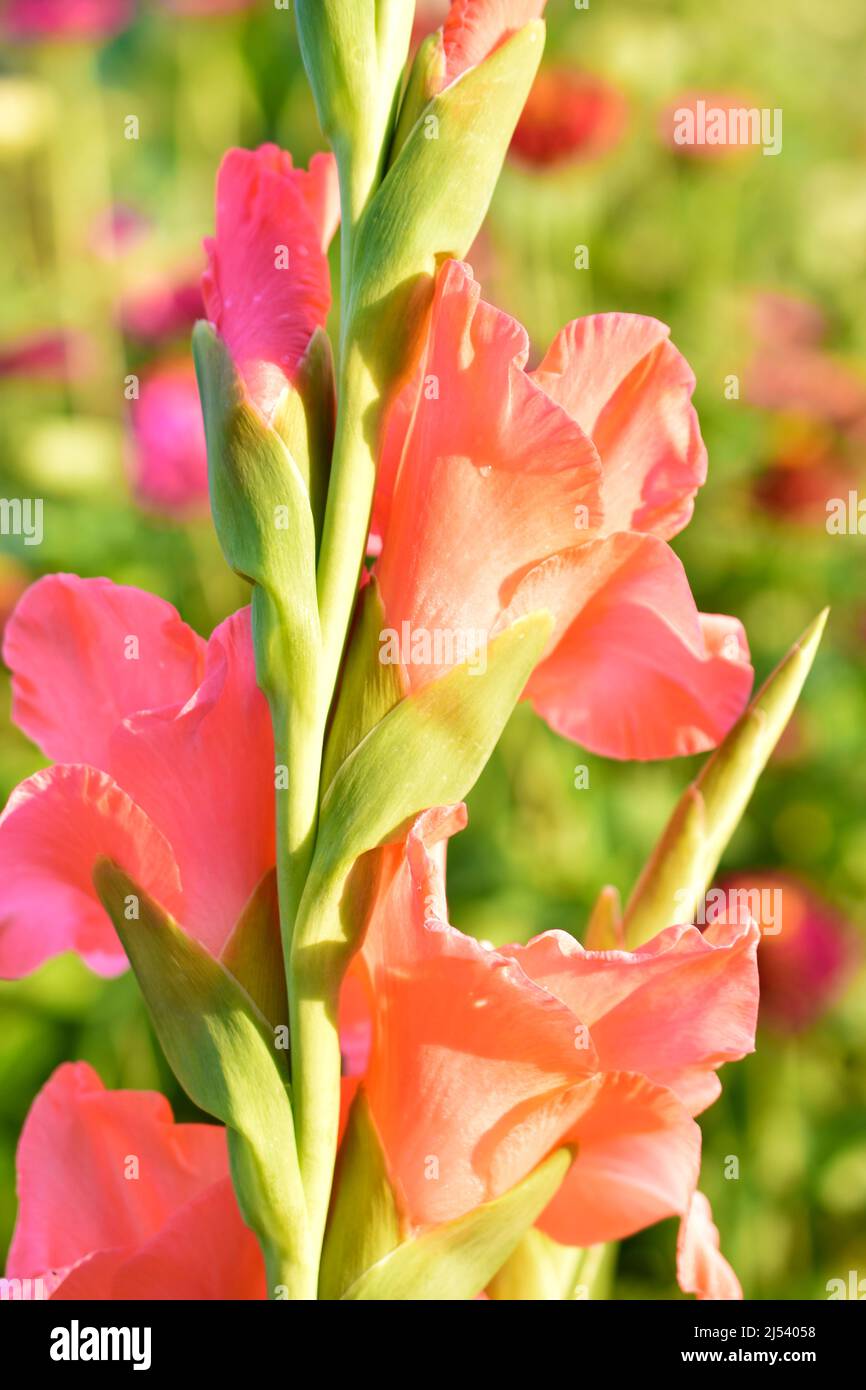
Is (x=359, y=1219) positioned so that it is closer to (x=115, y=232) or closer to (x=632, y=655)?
(x=632, y=655)

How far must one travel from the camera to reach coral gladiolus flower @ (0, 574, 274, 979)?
1.40 feet

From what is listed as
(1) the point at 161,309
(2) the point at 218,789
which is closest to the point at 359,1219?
(2) the point at 218,789

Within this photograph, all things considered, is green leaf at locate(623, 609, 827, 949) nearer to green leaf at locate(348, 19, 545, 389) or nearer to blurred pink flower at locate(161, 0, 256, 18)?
green leaf at locate(348, 19, 545, 389)

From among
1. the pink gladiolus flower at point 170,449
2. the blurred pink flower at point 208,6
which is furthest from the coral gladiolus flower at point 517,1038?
the blurred pink flower at point 208,6

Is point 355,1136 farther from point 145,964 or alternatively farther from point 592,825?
point 592,825

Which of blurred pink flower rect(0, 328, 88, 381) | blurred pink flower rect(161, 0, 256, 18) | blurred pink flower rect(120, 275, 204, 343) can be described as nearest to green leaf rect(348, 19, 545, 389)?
blurred pink flower rect(120, 275, 204, 343)

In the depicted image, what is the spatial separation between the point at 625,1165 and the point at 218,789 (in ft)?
0.58

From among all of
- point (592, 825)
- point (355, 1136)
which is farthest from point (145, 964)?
point (592, 825)

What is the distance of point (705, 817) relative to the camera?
19.8 inches

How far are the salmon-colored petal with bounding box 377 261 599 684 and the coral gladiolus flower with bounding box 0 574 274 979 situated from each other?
58 millimetres

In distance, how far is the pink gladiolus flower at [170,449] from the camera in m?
1.40

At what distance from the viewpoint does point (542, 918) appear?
137cm
